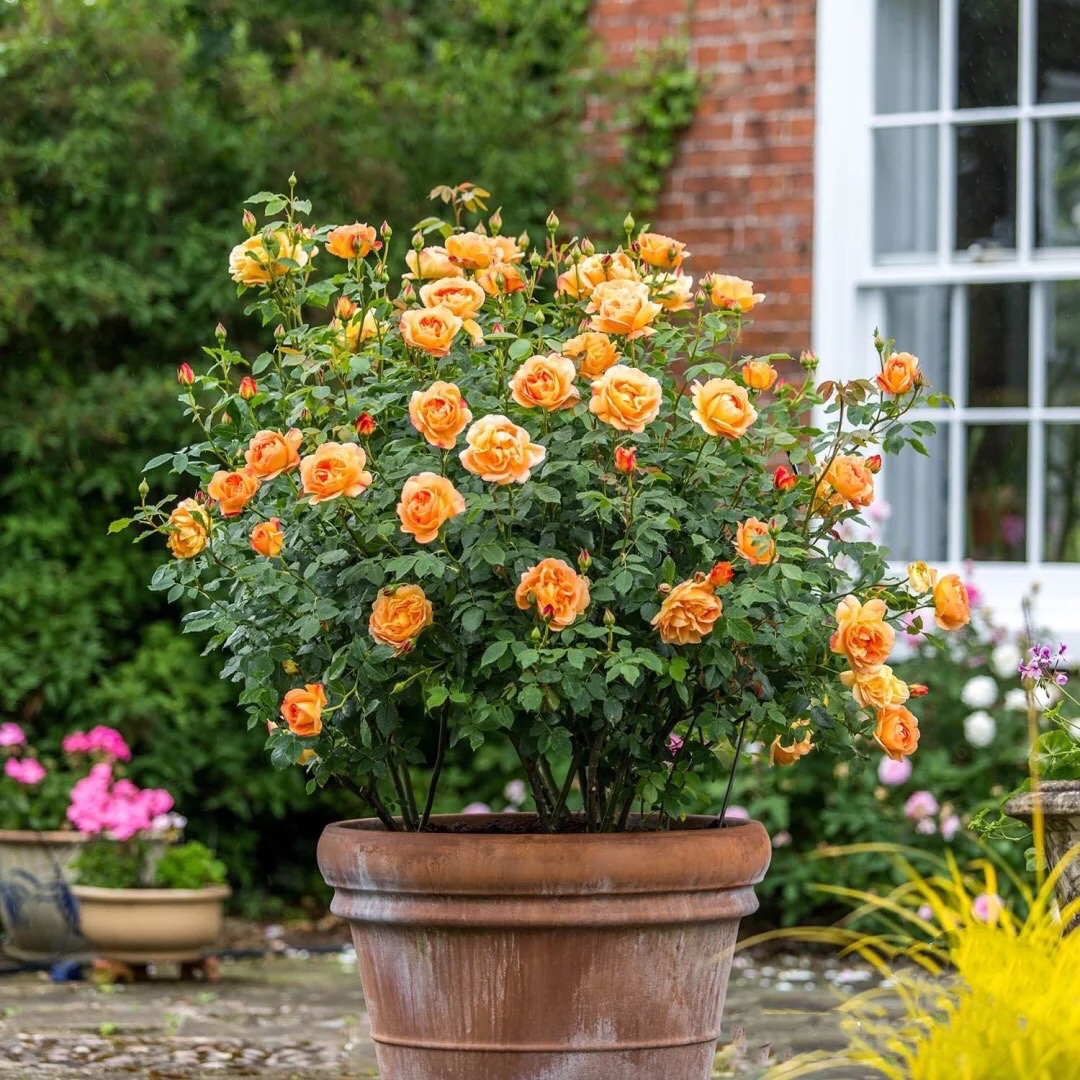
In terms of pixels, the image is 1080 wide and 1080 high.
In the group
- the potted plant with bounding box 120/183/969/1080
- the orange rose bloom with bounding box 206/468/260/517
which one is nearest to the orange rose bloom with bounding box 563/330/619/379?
the potted plant with bounding box 120/183/969/1080

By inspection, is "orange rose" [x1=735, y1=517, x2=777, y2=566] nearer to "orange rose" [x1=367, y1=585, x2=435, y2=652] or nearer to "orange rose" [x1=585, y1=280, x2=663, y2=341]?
"orange rose" [x1=585, y1=280, x2=663, y2=341]

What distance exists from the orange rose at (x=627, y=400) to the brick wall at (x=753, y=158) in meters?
3.32

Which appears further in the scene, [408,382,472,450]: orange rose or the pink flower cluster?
the pink flower cluster

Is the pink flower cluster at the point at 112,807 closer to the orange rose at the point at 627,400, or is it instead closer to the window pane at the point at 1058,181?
the orange rose at the point at 627,400

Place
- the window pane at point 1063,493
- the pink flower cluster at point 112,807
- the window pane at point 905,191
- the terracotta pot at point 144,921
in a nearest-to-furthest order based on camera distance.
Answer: the terracotta pot at point 144,921 → the pink flower cluster at point 112,807 → the window pane at point 1063,493 → the window pane at point 905,191

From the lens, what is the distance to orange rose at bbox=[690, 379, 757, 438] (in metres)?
2.81

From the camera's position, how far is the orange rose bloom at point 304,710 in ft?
9.25

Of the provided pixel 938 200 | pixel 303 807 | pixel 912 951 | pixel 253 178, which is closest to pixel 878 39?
pixel 938 200

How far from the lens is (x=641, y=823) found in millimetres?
3258

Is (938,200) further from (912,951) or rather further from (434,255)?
(912,951)

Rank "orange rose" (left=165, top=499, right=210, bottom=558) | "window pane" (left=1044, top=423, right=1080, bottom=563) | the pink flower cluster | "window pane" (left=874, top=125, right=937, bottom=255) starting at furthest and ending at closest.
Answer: "window pane" (left=874, top=125, right=937, bottom=255) → "window pane" (left=1044, top=423, right=1080, bottom=563) → the pink flower cluster → "orange rose" (left=165, top=499, right=210, bottom=558)

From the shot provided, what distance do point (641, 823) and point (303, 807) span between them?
10.2 ft

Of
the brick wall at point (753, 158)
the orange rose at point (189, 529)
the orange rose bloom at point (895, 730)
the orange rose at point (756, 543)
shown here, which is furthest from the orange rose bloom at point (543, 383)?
the brick wall at point (753, 158)

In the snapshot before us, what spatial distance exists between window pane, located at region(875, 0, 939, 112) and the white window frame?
0.04 meters
